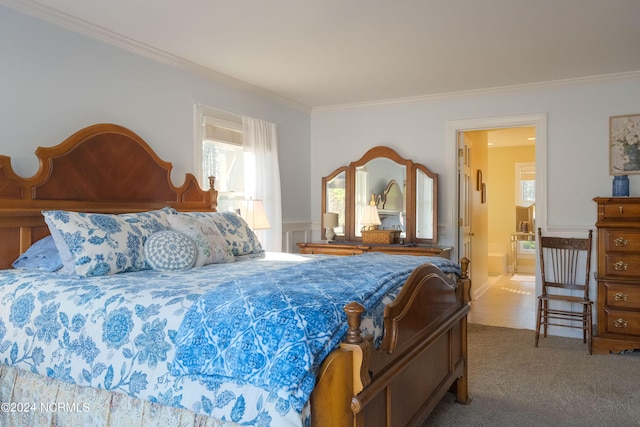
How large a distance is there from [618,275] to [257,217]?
120 inches

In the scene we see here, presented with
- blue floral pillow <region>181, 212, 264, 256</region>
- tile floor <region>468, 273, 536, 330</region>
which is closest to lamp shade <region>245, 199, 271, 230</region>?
blue floral pillow <region>181, 212, 264, 256</region>

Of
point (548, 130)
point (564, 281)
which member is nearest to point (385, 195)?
point (548, 130)

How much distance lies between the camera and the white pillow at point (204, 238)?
9.68 feet

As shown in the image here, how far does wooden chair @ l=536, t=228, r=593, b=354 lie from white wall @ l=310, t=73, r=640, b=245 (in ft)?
0.86

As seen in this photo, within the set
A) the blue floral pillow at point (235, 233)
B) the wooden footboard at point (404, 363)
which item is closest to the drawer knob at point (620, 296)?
the wooden footboard at point (404, 363)

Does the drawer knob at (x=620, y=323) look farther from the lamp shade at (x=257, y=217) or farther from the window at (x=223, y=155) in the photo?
the window at (x=223, y=155)

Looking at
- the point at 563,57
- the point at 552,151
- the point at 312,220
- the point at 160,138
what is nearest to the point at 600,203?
the point at 552,151

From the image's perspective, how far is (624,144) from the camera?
4312 millimetres

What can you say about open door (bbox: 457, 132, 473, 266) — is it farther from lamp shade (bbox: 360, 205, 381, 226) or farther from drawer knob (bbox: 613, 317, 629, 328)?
drawer knob (bbox: 613, 317, 629, 328)

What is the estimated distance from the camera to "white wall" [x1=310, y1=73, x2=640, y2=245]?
14.5 feet

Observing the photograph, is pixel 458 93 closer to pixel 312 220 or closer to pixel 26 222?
Answer: pixel 312 220

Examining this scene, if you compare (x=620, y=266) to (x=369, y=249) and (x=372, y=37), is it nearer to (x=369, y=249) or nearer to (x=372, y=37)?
(x=369, y=249)

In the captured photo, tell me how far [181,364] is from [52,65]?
2.34 meters

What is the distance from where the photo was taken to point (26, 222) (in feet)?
9.29
